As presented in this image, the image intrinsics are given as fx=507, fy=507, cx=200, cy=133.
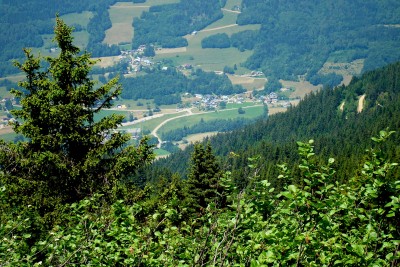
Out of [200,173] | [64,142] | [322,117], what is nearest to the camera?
[64,142]

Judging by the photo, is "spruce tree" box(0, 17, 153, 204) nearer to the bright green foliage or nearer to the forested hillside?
the forested hillside

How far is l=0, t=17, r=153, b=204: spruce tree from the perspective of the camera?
54.8ft

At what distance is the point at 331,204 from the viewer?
20.4 feet

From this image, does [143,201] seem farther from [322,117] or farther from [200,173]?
[322,117]

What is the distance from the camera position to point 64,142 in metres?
17.5

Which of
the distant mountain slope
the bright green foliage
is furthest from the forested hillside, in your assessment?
the distant mountain slope

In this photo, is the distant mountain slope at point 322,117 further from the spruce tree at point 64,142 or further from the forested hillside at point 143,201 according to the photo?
the spruce tree at point 64,142

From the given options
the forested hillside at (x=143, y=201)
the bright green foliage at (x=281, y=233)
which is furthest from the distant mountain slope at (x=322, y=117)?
the bright green foliage at (x=281, y=233)

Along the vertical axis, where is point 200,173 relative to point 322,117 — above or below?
above

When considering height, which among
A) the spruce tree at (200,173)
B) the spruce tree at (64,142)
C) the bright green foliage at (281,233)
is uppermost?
the bright green foliage at (281,233)

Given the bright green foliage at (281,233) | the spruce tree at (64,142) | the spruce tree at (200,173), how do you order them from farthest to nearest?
the spruce tree at (200,173) < the spruce tree at (64,142) < the bright green foliage at (281,233)

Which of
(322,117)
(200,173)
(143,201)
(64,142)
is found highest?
(64,142)

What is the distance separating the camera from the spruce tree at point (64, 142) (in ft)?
54.8

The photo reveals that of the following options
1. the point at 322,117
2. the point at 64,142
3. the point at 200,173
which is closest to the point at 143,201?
the point at 64,142
